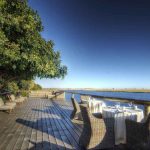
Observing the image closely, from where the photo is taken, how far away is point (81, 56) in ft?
84.7

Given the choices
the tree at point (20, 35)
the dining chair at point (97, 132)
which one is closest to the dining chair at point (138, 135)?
the dining chair at point (97, 132)

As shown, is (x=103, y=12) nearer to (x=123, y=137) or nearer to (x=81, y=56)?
(x=81, y=56)

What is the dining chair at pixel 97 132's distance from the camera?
12.4 feet

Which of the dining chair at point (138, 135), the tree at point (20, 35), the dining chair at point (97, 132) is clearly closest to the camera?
the dining chair at point (138, 135)

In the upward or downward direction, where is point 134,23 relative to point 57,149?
upward

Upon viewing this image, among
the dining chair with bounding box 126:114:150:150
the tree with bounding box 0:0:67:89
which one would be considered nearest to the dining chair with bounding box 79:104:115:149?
the dining chair with bounding box 126:114:150:150

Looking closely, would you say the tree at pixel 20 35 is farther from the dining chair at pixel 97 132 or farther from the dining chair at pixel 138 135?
the dining chair at pixel 138 135

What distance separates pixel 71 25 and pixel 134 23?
19.7 ft

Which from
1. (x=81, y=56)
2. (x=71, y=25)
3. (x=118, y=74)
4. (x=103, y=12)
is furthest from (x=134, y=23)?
(x=118, y=74)

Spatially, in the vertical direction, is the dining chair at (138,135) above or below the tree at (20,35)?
below

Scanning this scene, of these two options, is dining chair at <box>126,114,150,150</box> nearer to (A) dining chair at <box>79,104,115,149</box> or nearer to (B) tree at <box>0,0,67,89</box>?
(A) dining chair at <box>79,104,115,149</box>

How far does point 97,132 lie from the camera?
3795 millimetres

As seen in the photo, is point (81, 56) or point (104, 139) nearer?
point (104, 139)

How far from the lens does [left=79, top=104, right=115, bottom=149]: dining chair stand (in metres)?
3.78
